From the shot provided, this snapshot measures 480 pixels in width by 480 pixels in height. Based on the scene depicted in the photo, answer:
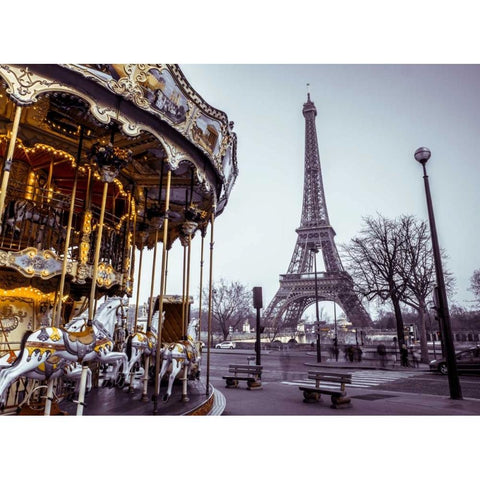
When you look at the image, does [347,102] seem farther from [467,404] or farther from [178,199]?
[467,404]

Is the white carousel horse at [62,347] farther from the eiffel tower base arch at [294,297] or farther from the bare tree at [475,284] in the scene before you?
the eiffel tower base arch at [294,297]

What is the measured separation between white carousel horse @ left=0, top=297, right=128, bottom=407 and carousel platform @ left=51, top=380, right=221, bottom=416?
77 centimetres

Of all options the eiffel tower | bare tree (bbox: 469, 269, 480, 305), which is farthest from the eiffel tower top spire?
bare tree (bbox: 469, 269, 480, 305)

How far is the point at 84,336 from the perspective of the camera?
4980mm

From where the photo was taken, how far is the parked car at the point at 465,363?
45.0 ft

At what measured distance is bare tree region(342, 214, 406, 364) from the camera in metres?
20.1

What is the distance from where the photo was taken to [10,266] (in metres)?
5.88

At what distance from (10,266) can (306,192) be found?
47107mm

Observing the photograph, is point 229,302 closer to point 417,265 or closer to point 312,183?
point 312,183

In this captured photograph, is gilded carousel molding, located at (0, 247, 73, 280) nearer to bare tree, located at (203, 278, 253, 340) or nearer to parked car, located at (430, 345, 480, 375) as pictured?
parked car, located at (430, 345, 480, 375)

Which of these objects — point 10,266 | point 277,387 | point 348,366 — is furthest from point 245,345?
point 10,266

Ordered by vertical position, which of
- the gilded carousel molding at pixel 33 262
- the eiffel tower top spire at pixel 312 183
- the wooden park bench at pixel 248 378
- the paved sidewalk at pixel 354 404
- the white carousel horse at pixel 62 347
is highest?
the eiffel tower top spire at pixel 312 183

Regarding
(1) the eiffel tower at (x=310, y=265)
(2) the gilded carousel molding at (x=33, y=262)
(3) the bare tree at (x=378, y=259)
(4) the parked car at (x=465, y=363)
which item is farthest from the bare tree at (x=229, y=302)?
(2) the gilded carousel molding at (x=33, y=262)

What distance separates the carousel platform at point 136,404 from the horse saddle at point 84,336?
99 centimetres
